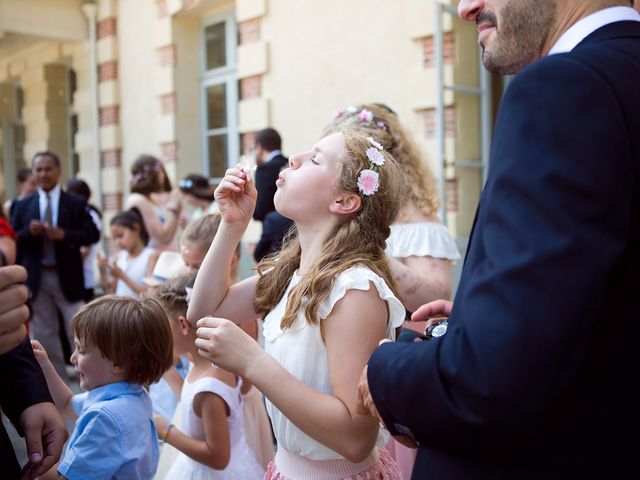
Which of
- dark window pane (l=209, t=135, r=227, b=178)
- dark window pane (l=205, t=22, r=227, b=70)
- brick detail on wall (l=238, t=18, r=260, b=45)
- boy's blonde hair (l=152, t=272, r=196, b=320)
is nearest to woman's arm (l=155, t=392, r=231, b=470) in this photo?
boy's blonde hair (l=152, t=272, r=196, b=320)

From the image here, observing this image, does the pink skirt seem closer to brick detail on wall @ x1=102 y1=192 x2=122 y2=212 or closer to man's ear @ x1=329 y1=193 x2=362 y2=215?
man's ear @ x1=329 y1=193 x2=362 y2=215

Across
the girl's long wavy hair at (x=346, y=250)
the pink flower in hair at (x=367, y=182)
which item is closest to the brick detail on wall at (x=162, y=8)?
the girl's long wavy hair at (x=346, y=250)

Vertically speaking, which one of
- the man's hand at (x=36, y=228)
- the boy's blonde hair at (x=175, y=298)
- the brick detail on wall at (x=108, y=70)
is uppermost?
→ the brick detail on wall at (x=108, y=70)

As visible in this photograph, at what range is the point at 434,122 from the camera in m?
5.87

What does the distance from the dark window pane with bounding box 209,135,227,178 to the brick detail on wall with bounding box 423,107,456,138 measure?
3709mm

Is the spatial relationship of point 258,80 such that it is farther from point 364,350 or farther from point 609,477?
point 609,477

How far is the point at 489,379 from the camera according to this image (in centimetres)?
90

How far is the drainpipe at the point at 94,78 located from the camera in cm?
983

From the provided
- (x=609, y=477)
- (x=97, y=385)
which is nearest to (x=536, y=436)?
(x=609, y=477)

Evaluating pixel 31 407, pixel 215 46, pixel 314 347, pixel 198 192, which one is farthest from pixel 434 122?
Answer: pixel 31 407

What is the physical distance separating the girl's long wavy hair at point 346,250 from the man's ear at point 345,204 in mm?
17

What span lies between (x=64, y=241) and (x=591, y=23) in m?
5.28

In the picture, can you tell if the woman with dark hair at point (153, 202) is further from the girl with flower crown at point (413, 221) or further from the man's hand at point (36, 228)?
the girl with flower crown at point (413, 221)

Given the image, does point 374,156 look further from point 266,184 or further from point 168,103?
point 168,103
